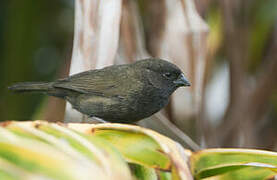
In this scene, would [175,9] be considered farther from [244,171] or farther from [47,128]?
[47,128]

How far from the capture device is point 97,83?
3.17m

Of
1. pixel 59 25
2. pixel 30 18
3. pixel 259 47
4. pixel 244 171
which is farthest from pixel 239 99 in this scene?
pixel 59 25

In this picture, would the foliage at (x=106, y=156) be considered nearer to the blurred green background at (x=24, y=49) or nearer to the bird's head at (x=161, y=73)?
the bird's head at (x=161, y=73)

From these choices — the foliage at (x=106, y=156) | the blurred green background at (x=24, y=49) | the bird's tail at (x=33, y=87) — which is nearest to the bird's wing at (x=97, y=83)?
the bird's tail at (x=33, y=87)

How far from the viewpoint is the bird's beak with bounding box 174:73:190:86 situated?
9.85 feet

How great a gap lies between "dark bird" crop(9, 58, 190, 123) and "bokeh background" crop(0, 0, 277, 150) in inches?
8.0

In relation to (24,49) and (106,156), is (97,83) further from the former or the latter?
(106,156)

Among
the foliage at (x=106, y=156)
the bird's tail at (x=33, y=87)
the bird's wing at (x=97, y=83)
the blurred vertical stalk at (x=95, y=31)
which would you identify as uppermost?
the blurred vertical stalk at (x=95, y=31)

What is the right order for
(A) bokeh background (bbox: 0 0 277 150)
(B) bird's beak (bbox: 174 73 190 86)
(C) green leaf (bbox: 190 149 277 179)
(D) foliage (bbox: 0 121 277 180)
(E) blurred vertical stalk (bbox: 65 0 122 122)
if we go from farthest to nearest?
(A) bokeh background (bbox: 0 0 277 150)
(B) bird's beak (bbox: 174 73 190 86)
(E) blurred vertical stalk (bbox: 65 0 122 122)
(C) green leaf (bbox: 190 149 277 179)
(D) foliage (bbox: 0 121 277 180)

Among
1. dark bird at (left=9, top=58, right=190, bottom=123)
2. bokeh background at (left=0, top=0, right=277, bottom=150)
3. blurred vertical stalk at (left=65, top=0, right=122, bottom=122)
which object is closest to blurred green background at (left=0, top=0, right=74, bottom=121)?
bokeh background at (left=0, top=0, right=277, bottom=150)

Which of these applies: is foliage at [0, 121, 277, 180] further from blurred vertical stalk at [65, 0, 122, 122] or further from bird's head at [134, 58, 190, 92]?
bird's head at [134, 58, 190, 92]

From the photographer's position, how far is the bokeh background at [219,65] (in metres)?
3.36

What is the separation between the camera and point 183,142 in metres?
2.91

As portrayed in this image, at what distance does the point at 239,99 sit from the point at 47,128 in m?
2.24
